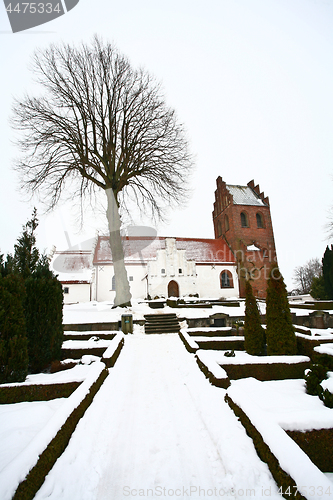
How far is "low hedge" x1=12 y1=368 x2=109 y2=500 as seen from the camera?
240 cm

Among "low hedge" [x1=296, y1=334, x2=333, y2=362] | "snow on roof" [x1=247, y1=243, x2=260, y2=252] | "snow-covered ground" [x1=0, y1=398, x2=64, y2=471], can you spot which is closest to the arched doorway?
"snow on roof" [x1=247, y1=243, x2=260, y2=252]

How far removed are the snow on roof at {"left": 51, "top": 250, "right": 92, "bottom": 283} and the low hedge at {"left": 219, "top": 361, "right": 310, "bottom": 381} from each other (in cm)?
1989

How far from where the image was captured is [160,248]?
91.1ft

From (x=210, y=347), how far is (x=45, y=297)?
18.8ft

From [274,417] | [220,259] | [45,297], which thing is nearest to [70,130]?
[45,297]

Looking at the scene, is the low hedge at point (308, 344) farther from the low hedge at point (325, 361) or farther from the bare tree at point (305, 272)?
the bare tree at point (305, 272)

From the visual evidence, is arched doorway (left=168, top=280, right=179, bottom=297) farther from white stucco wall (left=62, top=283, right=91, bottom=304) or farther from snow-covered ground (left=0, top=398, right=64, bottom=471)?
snow-covered ground (left=0, top=398, right=64, bottom=471)

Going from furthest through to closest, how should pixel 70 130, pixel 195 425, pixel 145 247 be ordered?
pixel 145 247 < pixel 70 130 < pixel 195 425

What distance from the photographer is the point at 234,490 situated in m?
2.65

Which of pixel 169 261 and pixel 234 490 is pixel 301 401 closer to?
pixel 234 490

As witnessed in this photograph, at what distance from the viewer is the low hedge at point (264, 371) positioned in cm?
596

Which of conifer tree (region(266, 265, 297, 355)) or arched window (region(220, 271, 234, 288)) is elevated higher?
arched window (region(220, 271, 234, 288))

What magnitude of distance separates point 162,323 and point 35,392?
9081 mm

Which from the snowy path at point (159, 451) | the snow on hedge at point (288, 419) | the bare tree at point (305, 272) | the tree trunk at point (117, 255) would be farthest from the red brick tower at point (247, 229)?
the bare tree at point (305, 272)
